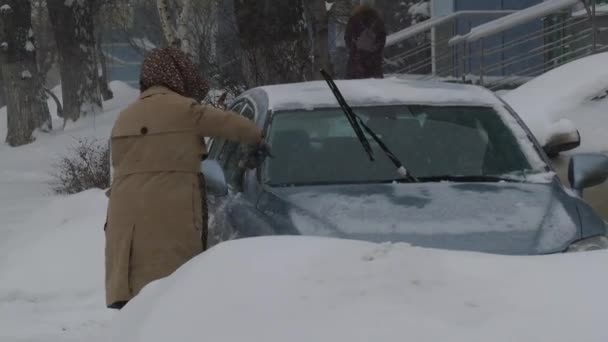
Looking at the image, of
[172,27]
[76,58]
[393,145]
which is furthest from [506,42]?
[393,145]

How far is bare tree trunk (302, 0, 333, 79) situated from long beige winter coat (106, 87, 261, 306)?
8532 mm

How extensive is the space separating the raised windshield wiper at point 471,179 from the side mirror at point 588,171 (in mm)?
283

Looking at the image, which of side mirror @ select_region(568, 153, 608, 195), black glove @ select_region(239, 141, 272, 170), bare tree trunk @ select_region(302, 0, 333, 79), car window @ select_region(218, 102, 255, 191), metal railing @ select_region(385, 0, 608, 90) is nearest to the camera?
black glove @ select_region(239, 141, 272, 170)

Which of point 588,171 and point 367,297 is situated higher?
point 367,297

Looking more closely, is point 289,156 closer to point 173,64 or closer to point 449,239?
point 173,64

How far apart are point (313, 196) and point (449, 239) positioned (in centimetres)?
78

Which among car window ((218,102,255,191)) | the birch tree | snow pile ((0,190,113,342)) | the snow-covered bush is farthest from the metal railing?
car window ((218,102,255,191))

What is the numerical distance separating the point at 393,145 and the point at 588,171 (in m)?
0.93

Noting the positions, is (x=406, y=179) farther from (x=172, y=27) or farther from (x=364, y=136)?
(x=172, y=27)

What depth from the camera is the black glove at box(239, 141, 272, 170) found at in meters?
5.00

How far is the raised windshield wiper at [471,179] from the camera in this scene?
5156 mm

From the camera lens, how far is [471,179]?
519 centimetres

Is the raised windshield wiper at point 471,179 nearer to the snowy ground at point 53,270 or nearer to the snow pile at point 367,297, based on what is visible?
the snowy ground at point 53,270

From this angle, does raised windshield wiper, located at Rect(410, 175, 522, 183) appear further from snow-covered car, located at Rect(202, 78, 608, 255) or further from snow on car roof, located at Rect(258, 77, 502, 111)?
snow on car roof, located at Rect(258, 77, 502, 111)
